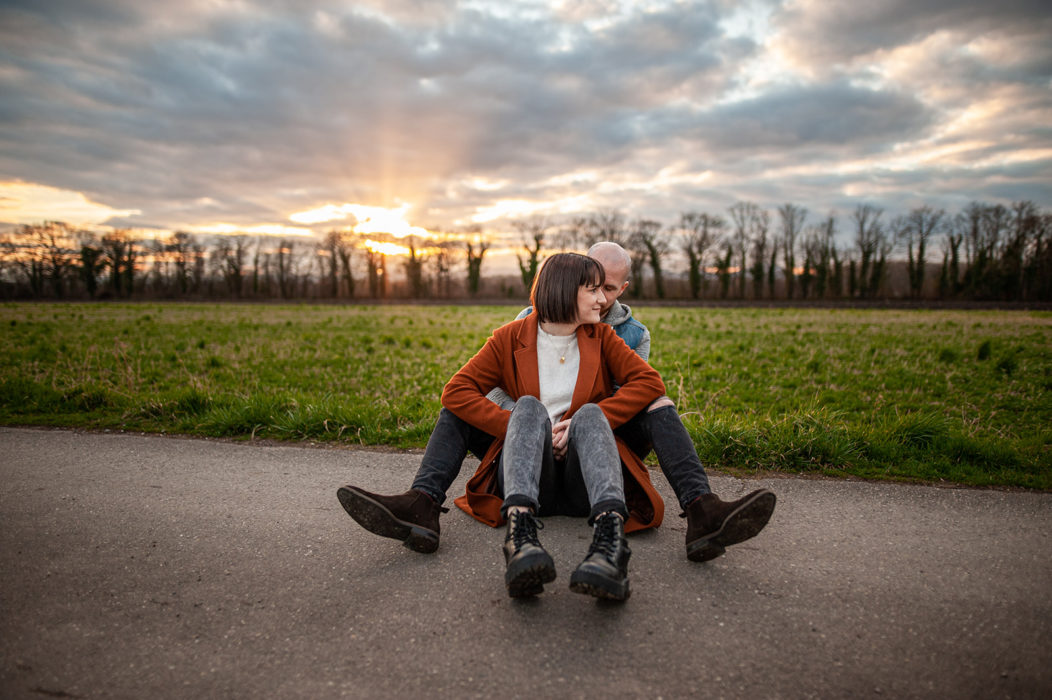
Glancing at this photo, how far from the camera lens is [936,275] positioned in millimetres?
49906

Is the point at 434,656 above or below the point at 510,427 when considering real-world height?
below

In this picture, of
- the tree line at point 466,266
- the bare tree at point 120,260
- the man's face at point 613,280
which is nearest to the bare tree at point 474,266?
the tree line at point 466,266

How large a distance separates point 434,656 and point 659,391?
1734mm

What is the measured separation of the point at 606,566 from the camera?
7.19ft

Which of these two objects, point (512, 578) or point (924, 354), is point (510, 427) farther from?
point (924, 354)

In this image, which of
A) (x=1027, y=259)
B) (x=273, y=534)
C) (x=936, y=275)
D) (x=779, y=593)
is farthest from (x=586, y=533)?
(x=936, y=275)

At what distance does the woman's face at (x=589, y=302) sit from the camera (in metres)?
3.00

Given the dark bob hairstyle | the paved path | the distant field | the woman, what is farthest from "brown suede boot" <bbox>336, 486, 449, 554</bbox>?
the distant field

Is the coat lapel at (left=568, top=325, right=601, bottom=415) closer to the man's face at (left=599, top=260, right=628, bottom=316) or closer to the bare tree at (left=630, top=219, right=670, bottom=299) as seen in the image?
the man's face at (left=599, top=260, right=628, bottom=316)

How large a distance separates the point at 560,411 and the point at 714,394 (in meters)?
3.70

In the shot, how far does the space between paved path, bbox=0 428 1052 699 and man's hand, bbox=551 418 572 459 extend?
443 millimetres

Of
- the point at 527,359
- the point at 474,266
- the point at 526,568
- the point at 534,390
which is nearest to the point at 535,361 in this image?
the point at 527,359

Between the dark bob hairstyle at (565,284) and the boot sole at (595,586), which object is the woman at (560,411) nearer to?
the dark bob hairstyle at (565,284)

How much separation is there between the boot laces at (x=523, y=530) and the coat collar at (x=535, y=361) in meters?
0.77
